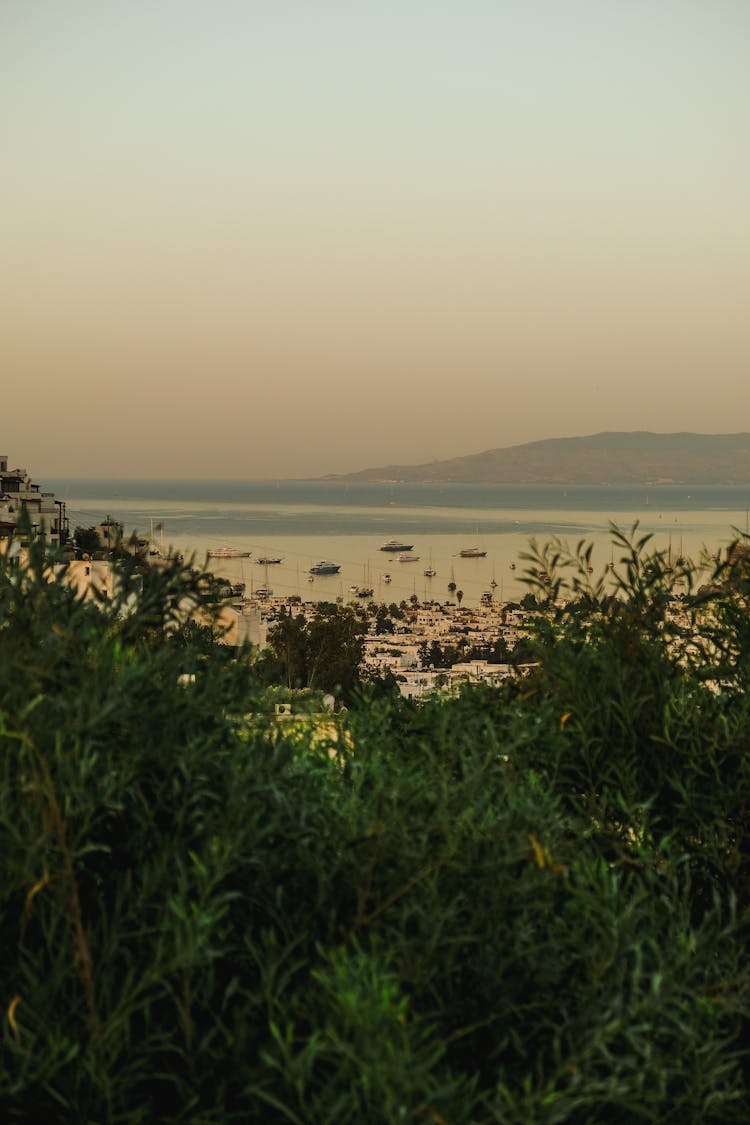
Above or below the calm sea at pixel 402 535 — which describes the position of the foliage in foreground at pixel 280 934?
above

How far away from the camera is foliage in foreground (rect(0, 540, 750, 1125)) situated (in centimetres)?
349

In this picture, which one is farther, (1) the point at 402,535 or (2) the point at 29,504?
(1) the point at 402,535

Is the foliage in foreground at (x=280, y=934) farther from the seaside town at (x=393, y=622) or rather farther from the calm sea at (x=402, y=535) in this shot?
the calm sea at (x=402, y=535)

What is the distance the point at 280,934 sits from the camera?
410cm

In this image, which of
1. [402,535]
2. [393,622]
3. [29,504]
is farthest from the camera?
[402,535]

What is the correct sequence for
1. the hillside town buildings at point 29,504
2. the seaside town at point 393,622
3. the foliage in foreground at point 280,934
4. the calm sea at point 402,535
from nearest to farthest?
the foliage in foreground at point 280,934, the seaside town at point 393,622, the hillside town buildings at point 29,504, the calm sea at point 402,535

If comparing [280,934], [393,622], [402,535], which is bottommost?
[393,622]

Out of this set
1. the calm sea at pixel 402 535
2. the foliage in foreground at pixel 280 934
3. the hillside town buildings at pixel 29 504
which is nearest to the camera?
the foliage in foreground at pixel 280 934

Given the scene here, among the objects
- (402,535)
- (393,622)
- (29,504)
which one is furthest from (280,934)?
(402,535)

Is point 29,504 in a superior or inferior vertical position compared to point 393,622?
superior

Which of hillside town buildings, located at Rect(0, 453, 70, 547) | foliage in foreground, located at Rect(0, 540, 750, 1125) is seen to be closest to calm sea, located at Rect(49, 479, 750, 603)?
hillside town buildings, located at Rect(0, 453, 70, 547)

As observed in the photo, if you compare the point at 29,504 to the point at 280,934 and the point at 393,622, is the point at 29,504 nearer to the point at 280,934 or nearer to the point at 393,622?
the point at 280,934

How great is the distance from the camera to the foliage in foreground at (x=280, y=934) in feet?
11.4

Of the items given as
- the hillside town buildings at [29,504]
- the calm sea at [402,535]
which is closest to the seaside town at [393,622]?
the hillside town buildings at [29,504]
